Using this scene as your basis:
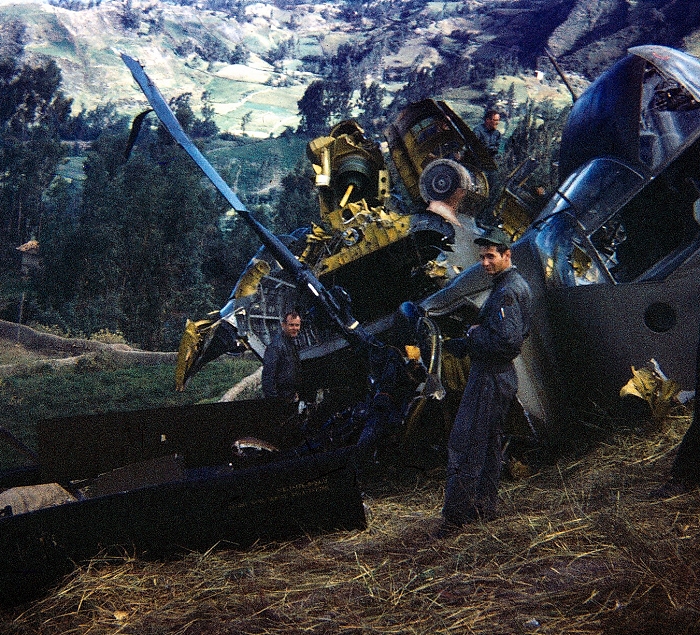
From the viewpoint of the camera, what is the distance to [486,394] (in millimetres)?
4211

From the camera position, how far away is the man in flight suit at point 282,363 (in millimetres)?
6562

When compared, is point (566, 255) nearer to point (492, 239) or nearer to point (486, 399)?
point (492, 239)

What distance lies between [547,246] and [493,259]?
70.0 inches

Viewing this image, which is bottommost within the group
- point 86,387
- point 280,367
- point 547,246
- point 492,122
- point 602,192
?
point 86,387

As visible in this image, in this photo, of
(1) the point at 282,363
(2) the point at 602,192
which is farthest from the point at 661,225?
(1) the point at 282,363

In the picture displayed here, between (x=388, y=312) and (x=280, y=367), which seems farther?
(x=388, y=312)

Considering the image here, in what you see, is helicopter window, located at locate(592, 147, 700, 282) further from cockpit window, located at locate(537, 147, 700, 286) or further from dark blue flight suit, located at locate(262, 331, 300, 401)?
dark blue flight suit, located at locate(262, 331, 300, 401)

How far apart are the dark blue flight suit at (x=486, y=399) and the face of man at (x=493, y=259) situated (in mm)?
54

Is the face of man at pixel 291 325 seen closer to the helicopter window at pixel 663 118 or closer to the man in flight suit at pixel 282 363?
the man in flight suit at pixel 282 363

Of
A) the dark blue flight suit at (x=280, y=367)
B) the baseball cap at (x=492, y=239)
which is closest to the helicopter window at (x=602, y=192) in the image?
the baseball cap at (x=492, y=239)

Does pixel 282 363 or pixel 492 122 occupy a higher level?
pixel 492 122

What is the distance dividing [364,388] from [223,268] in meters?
12.5

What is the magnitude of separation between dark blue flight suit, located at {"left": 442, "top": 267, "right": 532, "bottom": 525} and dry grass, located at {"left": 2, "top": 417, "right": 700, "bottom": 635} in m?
0.21

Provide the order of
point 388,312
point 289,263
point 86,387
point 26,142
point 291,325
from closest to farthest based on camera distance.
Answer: point 291,325 < point 289,263 < point 388,312 < point 86,387 < point 26,142
